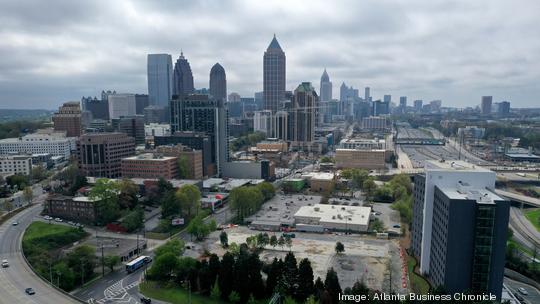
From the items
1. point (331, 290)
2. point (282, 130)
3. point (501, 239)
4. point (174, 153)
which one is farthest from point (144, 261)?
point (282, 130)

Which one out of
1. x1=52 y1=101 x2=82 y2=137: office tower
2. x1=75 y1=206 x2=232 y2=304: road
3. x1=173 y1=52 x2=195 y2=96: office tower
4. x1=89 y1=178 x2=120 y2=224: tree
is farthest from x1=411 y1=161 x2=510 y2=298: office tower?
x1=173 y1=52 x2=195 y2=96: office tower

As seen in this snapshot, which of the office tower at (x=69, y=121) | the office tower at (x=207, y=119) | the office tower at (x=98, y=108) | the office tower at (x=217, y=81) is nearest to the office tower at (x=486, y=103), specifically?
the office tower at (x=217, y=81)

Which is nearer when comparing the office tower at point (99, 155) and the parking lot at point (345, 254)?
the parking lot at point (345, 254)

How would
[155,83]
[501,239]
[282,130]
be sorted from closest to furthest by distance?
[501,239]
[282,130]
[155,83]

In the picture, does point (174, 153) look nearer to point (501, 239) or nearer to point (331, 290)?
point (331, 290)

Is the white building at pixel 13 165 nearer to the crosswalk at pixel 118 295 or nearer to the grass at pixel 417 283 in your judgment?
the crosswalk at pixel 118 295

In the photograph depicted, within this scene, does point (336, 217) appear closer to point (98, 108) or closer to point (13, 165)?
point (13, 165)
